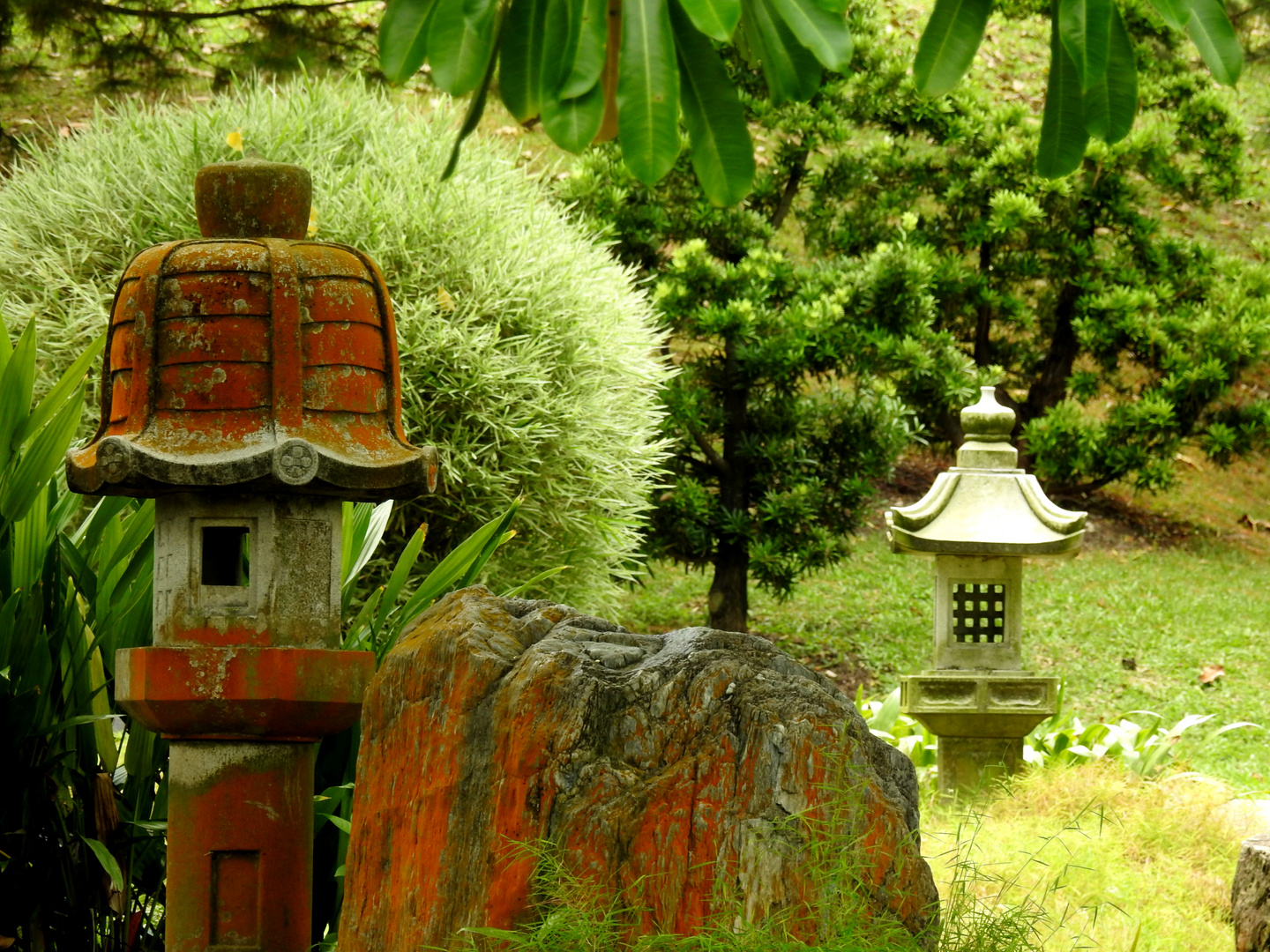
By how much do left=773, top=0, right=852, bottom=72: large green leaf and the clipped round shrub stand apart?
418 cm

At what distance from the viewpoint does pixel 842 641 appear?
921cm

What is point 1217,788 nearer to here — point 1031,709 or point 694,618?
point 1031,709

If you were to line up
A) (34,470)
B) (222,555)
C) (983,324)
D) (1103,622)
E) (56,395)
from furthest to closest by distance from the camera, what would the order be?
(983,324)
(1103,622)
(56,395)
(34,470)
(222,555)


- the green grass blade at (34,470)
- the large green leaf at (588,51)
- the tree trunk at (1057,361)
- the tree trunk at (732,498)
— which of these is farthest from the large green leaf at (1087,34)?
the tree trunk at (1057,361)

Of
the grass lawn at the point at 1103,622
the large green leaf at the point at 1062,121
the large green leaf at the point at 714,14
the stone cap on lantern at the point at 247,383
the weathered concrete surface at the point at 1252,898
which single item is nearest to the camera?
the large green leaf at the point at 714,14

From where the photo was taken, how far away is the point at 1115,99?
1.64 meters

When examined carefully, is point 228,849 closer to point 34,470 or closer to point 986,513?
point 34,470

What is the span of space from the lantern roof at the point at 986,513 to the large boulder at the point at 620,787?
3489mm

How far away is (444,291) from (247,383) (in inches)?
129

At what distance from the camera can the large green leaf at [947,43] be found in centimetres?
159

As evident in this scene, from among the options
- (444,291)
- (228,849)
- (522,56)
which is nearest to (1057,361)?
(444,291)

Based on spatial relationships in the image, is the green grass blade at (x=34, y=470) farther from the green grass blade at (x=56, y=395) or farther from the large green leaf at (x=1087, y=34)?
the large green leaf at (x=1087, y=34)

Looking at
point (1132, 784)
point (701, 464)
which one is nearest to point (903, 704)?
point (1132, 784)

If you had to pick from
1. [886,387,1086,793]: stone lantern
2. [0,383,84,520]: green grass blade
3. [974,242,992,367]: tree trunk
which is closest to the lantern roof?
[886,387,1086,793]: stone lantern
